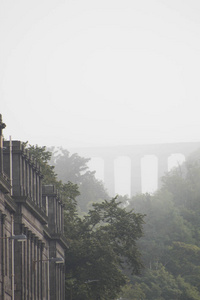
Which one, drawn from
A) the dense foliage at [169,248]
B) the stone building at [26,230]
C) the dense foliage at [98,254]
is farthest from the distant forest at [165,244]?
the stone building at [26,230]

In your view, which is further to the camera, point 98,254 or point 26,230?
point 98,254

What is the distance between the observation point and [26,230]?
245 feet

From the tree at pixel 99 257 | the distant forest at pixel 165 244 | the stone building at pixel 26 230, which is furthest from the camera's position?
the distant forest at pixel 165 244

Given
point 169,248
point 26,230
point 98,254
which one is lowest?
point 98,254

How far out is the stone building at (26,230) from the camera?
222ft

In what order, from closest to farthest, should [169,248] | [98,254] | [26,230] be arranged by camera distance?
[26,230] → [98,254] → [169,248]

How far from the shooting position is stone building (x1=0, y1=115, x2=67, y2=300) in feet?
222

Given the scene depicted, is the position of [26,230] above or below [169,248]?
below

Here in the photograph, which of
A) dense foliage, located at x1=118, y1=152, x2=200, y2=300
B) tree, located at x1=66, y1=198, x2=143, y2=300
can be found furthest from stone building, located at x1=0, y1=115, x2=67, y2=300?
dense foliage, located at x1=118, y1=152, x2=200, y2=300

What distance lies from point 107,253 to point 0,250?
30.0 m

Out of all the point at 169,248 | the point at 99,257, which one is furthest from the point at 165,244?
the point at 99,257

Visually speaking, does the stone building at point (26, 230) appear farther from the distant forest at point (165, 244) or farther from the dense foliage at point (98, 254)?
the distant forest at point (165, 244)

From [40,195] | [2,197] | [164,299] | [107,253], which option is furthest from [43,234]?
[164,299]

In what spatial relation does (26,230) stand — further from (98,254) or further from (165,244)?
(165,244)
